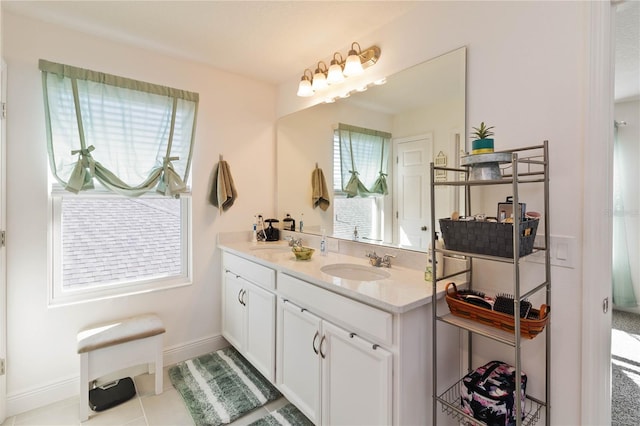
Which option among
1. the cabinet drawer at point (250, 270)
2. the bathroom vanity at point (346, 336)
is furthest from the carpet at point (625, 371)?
the cabinet drawer at point (250, 270)

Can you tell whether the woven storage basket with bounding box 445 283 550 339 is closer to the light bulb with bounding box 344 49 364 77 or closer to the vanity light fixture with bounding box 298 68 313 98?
the light bulb with bounding box 344 49 364 77

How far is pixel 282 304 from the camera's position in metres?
1.86

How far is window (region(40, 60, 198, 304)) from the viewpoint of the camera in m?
1.98

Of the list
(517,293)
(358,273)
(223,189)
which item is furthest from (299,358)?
(223,189)

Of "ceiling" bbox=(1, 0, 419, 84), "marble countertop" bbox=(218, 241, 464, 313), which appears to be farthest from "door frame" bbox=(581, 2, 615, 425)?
"ceiling" bbox=(1, 0, 419, 84)

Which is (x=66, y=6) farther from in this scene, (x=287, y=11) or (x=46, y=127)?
(x=287, y=11)

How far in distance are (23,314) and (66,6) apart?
1.89 metres

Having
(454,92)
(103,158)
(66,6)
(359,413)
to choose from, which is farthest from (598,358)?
(66,6)

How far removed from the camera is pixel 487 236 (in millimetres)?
1143

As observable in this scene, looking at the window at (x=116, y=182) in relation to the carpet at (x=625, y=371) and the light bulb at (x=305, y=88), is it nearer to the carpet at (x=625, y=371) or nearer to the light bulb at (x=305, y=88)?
the light bulb at (x=305, y=88)

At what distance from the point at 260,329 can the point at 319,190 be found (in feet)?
3.87

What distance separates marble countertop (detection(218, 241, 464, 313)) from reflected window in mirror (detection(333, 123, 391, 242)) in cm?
22

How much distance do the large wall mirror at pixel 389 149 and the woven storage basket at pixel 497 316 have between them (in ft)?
1.68

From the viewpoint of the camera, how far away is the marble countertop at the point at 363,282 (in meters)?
1.26
